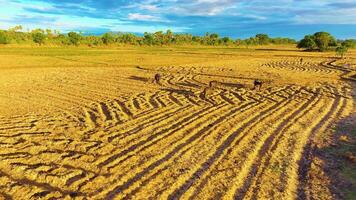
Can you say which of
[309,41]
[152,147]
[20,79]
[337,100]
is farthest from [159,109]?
[309,41]

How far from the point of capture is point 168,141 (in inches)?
399

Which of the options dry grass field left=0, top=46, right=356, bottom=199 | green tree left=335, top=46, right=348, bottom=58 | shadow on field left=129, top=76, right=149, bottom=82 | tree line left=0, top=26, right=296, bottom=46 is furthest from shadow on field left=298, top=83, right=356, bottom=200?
tree line left=0, top=26, right=296, bottom=46

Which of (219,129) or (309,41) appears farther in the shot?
(309,41)

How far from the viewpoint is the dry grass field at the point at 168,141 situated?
727cm

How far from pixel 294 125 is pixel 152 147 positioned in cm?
590

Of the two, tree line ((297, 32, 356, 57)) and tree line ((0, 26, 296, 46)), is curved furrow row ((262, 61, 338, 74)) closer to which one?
tree line ((297, 32, 356, 57))

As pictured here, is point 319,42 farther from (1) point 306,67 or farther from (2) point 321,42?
(1) point 306,67

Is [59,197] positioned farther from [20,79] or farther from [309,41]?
[309,41]

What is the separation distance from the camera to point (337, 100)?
52.9 feet

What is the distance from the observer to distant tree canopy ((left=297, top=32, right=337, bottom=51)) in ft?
201

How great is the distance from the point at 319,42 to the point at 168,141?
200 feet

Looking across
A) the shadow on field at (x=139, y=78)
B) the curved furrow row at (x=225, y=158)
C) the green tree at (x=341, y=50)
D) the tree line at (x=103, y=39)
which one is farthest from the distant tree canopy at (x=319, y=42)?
the curved furrow row at (x=225, y=158)

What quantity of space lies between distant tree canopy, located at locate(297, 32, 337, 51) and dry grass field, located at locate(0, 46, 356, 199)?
47699 mm

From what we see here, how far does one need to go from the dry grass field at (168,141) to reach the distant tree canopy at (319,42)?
47.7 metres
